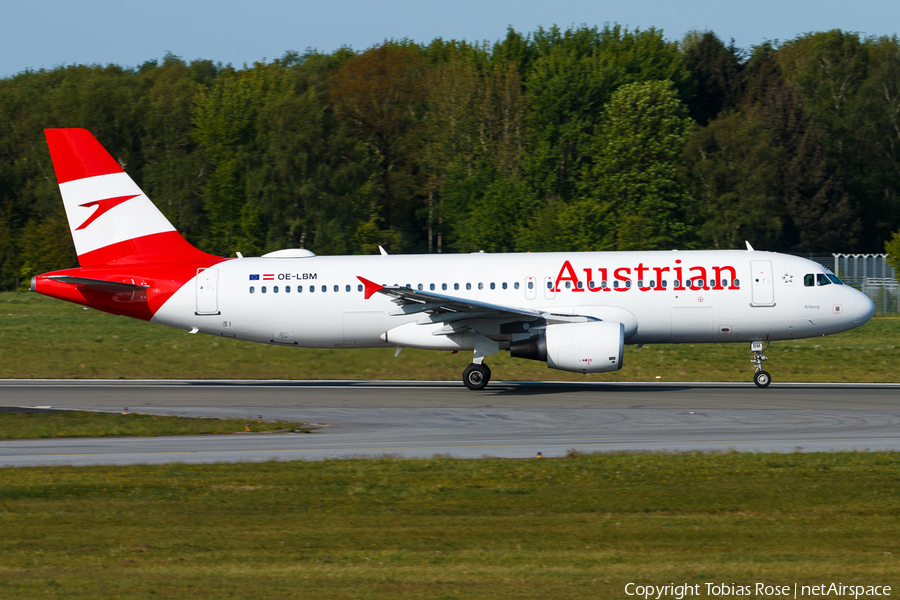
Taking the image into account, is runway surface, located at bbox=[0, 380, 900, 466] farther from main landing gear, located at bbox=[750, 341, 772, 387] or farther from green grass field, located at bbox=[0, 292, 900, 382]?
green grass field, located at bbox=[0, 292, 900, 382]

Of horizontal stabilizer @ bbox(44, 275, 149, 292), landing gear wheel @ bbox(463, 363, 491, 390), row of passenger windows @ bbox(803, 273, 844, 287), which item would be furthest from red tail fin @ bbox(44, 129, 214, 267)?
row of passenger windows @ bbox(803, 273, 844, 287)

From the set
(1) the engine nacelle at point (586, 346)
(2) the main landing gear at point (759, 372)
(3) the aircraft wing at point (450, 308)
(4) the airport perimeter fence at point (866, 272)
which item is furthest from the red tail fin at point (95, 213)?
(4) the airport perimeter fence at point (866, 272)

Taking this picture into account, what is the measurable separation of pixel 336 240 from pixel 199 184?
1598 centimetres

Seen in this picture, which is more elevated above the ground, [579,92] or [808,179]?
[579,92]

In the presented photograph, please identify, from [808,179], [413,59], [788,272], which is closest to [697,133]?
[808,179]

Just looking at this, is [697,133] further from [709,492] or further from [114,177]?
[709,492]

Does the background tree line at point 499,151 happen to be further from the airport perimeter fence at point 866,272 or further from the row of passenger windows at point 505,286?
the row of passenger windows at point 505,286

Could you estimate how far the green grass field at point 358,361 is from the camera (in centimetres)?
2931

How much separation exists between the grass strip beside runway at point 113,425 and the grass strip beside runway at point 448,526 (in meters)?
3.99

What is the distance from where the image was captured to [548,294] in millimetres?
26828

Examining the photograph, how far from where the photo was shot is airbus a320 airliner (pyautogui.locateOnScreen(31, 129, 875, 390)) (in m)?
26.3

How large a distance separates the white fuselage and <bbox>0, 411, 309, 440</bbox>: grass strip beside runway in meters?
6.65

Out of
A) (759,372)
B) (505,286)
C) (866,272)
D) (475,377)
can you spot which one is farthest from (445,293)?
(866,272)

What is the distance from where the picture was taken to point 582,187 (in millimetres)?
70500
